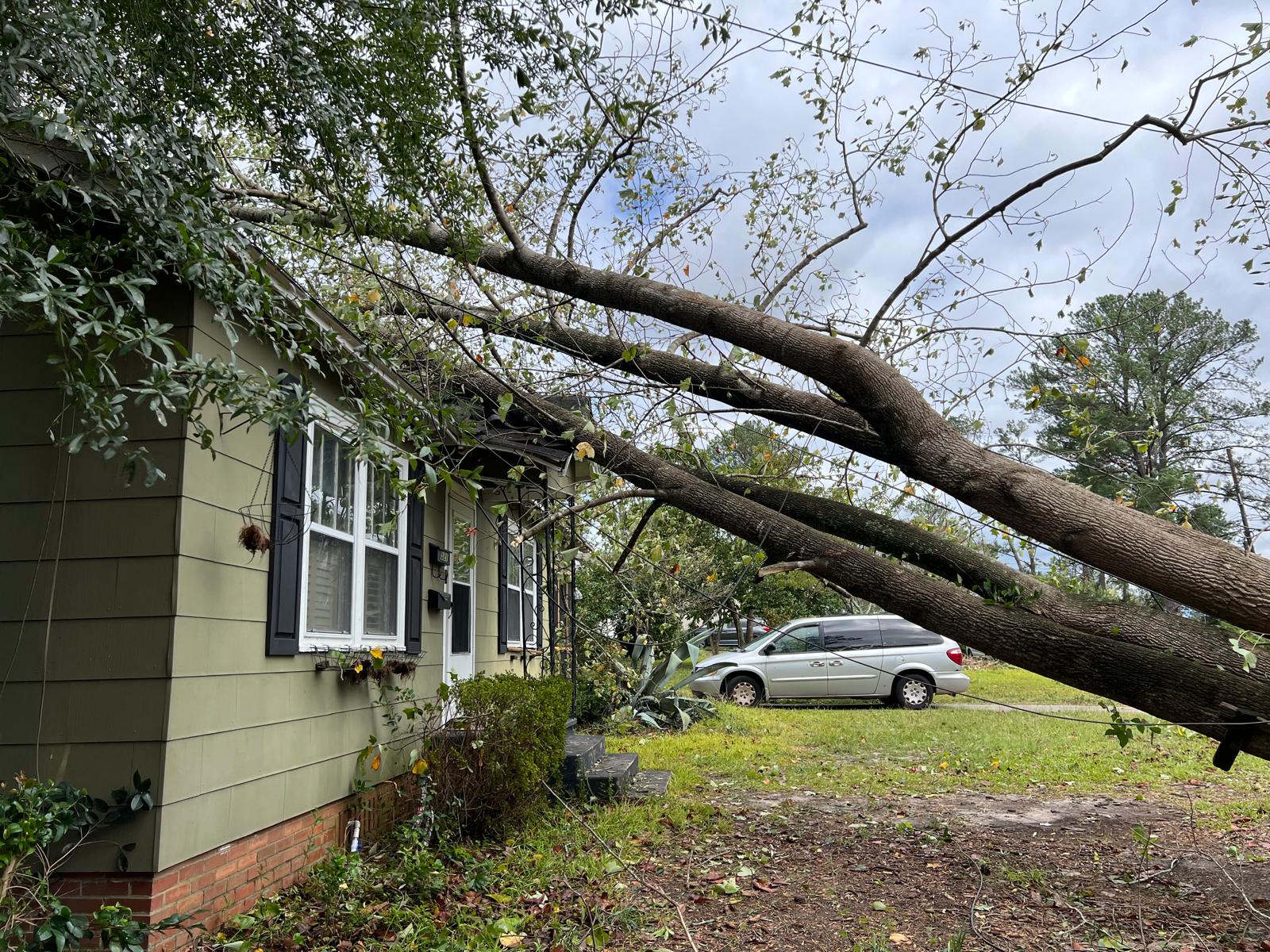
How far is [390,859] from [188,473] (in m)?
3.04

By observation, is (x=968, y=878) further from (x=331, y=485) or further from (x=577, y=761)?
(x=331, y=485)

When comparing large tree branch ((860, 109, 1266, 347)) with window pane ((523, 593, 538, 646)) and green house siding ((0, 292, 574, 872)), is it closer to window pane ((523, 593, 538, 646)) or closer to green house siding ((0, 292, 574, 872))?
green house siding ((0, 292, 574, 872))

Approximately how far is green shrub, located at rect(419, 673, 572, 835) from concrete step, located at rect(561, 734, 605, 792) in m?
0.91

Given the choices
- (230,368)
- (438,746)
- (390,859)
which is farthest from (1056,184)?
(390,859)

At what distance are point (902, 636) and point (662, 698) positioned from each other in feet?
17.0

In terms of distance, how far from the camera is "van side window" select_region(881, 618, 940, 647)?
51.3ft

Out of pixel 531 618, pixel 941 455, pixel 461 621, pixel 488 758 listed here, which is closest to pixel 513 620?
pixel 531 618

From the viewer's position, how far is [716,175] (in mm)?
7902

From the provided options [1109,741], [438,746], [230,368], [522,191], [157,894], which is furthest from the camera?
[1109,741]

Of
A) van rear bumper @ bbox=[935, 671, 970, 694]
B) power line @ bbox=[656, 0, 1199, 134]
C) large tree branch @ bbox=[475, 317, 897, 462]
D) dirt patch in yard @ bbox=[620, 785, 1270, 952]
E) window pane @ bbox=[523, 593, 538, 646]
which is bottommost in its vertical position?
dirt patch in yard @ bbox=[620, 785, 1270, 952]

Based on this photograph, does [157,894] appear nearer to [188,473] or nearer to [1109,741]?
[188,473]

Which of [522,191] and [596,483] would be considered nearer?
[596,483]

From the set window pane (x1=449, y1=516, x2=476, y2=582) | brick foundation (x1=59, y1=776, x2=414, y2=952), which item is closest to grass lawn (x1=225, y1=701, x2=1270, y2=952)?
brick foundation (x1=59, y1=776, x2=414, y2=952)

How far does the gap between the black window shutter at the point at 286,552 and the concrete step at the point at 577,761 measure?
295 centimetres
